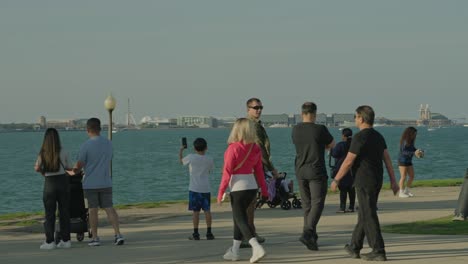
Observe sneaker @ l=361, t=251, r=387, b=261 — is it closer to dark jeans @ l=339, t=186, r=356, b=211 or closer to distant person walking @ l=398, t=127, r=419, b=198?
dark jeans @ l=339, t=186, r=356, b=211

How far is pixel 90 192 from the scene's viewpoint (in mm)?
14000

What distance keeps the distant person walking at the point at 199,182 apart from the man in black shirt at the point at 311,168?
1950mm

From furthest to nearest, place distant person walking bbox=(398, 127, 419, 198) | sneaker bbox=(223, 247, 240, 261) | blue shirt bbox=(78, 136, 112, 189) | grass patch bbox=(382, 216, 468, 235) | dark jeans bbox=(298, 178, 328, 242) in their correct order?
distant person walking bbox=(398, 127, 419, 198), grass patch bbox=(382, 216, 468, 235), blue shirt bbox=(78, 136, 112, 189), dark jeans bbox=(298, 178, 328, 242), sneaker bbox=(223, 247, 240, 261)

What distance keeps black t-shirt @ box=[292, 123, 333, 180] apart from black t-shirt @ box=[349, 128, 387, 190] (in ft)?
2.78

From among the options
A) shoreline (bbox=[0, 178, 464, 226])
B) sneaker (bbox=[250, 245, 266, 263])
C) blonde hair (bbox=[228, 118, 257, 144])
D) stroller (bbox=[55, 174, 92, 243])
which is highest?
blonde hair (bbox=[228, 118, 257, 144])

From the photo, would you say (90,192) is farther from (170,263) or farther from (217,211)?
(217,211)

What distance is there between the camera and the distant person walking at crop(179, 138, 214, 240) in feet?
47.5

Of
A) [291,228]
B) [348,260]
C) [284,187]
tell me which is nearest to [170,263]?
[348,260]

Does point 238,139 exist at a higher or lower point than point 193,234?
higher

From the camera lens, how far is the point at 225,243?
14055mm

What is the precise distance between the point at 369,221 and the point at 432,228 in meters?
3.80

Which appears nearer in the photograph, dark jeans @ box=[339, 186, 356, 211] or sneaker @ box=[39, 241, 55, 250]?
sneaker @ box=[39, 241, 55, 250]

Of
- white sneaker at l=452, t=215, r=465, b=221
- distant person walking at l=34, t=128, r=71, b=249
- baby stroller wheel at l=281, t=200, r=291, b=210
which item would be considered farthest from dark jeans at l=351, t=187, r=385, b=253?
baby stroller wheel at l=281, t=200, r=291, b=210

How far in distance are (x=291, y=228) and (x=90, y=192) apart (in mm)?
3664
